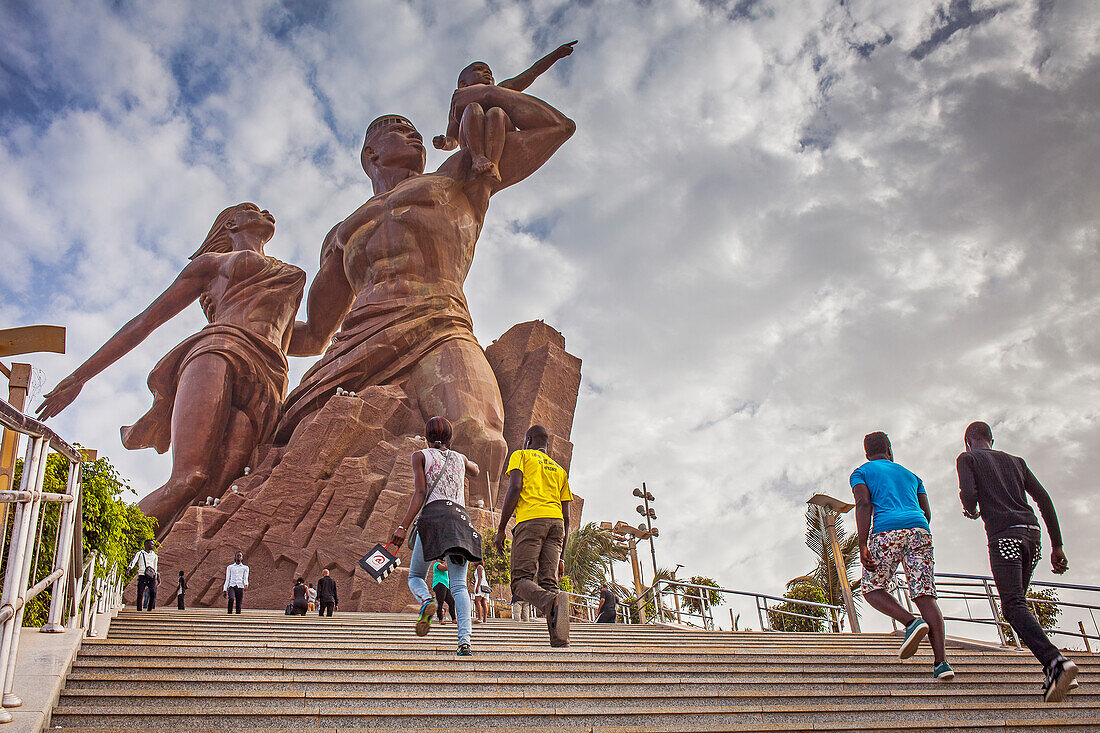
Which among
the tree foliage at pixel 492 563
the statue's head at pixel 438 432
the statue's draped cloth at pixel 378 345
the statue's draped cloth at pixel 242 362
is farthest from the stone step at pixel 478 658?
the statue's draped cloth at pixel 242 362

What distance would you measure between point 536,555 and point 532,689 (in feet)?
2.67

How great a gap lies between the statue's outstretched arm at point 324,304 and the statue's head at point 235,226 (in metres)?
1.44

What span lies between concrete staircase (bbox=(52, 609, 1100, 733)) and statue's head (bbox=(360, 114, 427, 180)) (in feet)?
52.4

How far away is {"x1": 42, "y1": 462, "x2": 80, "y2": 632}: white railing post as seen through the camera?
13.4ft

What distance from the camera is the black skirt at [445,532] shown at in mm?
4562

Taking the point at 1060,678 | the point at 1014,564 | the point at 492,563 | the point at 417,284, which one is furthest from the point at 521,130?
the point at 1060,678

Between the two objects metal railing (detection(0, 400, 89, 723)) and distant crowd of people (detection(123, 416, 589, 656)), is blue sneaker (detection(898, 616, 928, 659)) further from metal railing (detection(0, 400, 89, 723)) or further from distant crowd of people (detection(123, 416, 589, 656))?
metal railing (detection(0, 400, 89, 723))

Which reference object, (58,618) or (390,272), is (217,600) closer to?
(390,272)

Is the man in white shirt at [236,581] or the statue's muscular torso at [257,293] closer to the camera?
the man in white shirt at [236,581]

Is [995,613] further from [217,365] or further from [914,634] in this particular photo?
[217,365]

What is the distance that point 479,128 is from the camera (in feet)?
63.3

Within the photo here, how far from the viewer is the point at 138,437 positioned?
62.4ft

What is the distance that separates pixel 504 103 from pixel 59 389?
1114cm

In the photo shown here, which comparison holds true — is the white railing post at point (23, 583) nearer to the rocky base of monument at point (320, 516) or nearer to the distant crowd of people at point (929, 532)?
the distant crowd of people at point (929, 532)
